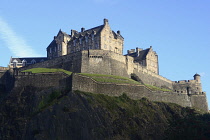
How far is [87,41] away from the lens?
9538 centimetres

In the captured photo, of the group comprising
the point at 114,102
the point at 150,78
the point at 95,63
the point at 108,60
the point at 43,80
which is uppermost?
the point at 108,60

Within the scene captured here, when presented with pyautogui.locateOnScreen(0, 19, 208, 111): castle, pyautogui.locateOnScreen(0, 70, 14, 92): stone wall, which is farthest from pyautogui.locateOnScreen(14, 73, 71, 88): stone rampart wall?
pyautogui.locateOnScreen(0, 19, 208, 111): castle

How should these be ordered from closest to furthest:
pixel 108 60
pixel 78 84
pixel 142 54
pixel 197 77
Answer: pixel 78 84, pixel 108 60, pixel 142 54, pixel 197 77

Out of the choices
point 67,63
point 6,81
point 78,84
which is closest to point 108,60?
point 67,63

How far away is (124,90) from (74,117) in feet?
47.4

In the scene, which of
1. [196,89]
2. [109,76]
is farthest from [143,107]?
[196,89]

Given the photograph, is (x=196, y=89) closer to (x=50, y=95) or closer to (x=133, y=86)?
(x=133, y=86)

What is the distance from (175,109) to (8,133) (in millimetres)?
32631

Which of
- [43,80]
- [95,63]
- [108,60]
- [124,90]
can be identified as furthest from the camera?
[108,60]

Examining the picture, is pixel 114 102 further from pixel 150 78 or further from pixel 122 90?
pixel 150 78

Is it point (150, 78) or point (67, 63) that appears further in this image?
point (150, 78)

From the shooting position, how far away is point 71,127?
6131cm

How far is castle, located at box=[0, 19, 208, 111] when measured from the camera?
81.0 metres

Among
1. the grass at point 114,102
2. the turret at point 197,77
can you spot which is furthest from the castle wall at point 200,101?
the grass at point 114,102
